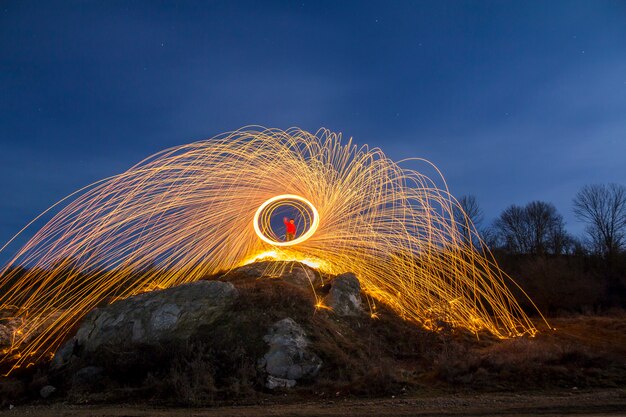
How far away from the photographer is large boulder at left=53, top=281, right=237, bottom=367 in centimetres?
1464

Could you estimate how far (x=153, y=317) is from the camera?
1521cm

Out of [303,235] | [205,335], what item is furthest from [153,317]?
[303,235]

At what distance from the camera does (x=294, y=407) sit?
34.3 ft

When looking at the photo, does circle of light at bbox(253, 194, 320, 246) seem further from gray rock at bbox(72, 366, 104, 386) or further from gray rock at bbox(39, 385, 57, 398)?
gray rock at bbox(39, 385, 57, 398)

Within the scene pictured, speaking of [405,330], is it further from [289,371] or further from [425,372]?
[289,371]

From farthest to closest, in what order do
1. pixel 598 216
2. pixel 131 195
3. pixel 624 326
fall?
pixel 598 216
pixel 624 326
pixel 131 195

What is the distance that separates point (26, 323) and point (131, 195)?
957cm

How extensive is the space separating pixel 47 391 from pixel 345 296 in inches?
389

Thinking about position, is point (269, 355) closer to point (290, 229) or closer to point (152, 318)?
point (152, 318)

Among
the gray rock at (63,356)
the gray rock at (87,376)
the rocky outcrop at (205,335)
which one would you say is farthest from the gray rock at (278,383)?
the gray rock at (63,356)

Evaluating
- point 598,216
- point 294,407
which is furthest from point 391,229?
point 598,216

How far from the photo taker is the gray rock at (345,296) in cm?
1738

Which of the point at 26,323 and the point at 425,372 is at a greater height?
the point at 26,323

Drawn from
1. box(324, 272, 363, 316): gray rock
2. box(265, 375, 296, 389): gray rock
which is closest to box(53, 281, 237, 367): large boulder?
box(265, 375, 296, 389): gray rock
